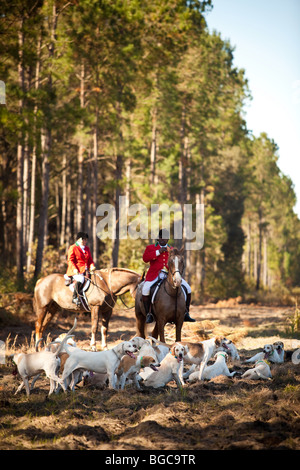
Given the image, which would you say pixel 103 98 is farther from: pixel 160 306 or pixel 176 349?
pixel 176 349

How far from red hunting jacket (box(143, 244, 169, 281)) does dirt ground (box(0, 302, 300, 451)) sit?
10.5ft

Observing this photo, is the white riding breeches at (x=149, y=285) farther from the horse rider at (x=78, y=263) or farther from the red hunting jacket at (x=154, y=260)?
the horse rider at (x=78, y=263)

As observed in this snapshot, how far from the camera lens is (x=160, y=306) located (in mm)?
12383

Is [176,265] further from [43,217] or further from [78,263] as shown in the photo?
[43,217]

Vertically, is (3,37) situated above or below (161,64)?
→ below

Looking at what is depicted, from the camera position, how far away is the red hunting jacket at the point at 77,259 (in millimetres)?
15055

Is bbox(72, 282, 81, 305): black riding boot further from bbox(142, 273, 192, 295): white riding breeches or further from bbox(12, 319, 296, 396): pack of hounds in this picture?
bbox(12, 319, 296, 396): pack of hounds

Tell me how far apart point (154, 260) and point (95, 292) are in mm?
2645

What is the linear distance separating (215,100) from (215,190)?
41.6ft

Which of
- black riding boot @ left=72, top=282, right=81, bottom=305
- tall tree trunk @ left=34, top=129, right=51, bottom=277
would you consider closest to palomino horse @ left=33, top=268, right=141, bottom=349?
black riding boot @ left=72, top=282, right=81, bottom=305

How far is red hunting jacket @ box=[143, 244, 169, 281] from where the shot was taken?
13.0 meters

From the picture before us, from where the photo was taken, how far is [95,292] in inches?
596

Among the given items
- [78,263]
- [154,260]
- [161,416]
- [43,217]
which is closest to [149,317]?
[154,260]

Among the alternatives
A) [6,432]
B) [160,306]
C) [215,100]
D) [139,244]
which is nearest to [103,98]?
[139,244]
